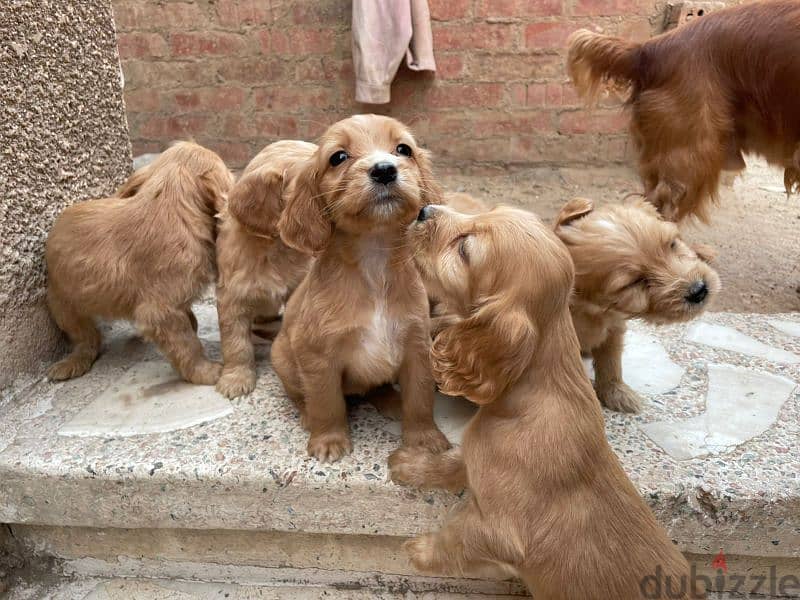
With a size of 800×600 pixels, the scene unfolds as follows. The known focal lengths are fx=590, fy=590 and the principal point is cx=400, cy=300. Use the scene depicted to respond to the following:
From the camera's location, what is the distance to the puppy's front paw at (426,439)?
7.16 feet

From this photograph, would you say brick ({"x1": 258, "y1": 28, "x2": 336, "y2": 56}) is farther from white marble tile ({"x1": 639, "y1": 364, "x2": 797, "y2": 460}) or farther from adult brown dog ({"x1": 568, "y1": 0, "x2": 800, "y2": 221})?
white marble tile ({"x1": 639, "y1": 364, "x2": 797, "y2": 460})

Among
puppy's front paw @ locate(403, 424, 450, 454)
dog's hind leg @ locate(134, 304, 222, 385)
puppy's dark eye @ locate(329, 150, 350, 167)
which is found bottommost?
puppy's front paw @ locate(403, 424, 450, 454)

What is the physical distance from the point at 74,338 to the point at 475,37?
490cm

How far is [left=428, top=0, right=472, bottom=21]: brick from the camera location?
19.4 ft

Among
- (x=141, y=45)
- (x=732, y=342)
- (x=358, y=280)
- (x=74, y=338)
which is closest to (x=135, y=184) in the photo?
(x=74, y=338)

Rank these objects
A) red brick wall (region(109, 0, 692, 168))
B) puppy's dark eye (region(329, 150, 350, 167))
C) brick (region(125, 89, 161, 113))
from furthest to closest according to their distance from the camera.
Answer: brick (region(125, 89, 161, 113)), red brick wall (region(109, 0, 692, 168)), puppy's dark eye (region(329, 150, 350, 167))

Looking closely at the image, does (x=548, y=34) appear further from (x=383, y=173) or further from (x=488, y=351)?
(x=488, y=351)

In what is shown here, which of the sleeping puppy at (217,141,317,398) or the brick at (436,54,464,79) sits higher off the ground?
the brick at (436,54,464,79)

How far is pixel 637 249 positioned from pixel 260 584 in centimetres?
Result: 194

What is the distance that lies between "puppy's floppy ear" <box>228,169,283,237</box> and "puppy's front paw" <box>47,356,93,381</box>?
4.01 feet

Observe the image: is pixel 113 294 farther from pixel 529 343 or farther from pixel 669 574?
pixel 669 574

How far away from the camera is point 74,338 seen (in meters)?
2.84

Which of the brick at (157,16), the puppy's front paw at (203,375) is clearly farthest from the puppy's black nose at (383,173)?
the brick at (157,16)

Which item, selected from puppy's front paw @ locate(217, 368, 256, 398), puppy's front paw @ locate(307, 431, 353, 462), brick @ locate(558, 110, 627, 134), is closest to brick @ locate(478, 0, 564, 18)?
brick @ locate(558, 110, 627, 134)
